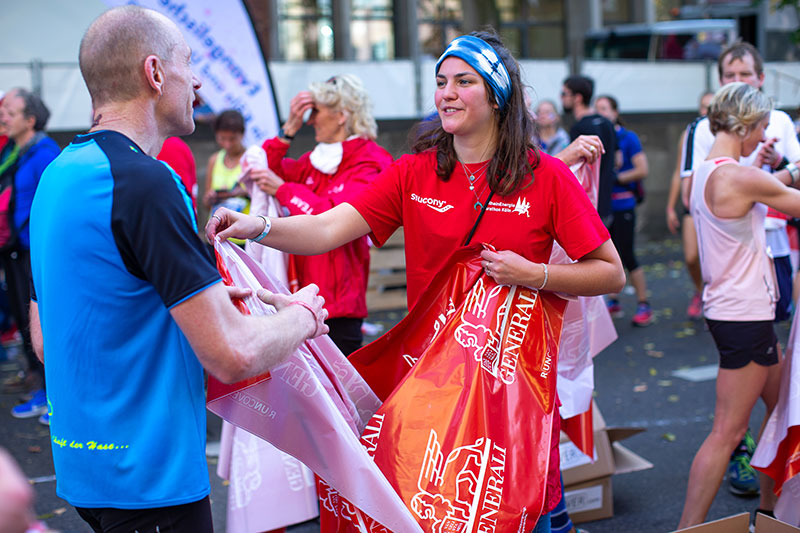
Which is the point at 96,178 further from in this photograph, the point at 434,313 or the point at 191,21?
the point at 191,21

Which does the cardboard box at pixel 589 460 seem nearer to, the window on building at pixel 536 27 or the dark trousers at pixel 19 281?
the dark trousers at pixel 19 281

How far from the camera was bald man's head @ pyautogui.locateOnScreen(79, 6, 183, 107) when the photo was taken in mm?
1759

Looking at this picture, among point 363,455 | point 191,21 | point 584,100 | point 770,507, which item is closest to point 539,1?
point 584,100

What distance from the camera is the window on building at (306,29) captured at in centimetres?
1677

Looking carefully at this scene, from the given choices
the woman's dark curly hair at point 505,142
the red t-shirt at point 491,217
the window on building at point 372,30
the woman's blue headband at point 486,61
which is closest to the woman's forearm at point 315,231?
the red t-shirt at point 491,217

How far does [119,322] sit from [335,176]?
2386mm

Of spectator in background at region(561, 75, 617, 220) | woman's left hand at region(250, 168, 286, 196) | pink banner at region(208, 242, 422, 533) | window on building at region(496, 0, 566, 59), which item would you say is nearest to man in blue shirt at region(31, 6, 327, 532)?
pink banner at region(208, 242, 422, 533)

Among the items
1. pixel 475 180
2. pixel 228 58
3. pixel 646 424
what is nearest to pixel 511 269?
pixel 475 180

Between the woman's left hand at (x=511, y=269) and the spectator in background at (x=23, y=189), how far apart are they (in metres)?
4.13

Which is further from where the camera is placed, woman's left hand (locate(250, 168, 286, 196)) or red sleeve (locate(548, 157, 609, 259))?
woman's left hand (locate(250, 168, 286, 196))

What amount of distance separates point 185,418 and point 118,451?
16 cm

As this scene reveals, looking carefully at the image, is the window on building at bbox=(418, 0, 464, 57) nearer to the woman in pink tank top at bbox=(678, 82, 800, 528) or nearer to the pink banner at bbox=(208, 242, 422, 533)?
the woman in pink tank top at bbox=(678, 82, 800, 528)

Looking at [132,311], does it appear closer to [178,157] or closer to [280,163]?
[280,163]

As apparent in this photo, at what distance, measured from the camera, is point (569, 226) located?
254 centimetres
